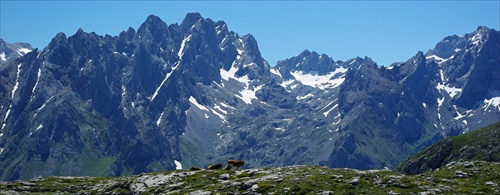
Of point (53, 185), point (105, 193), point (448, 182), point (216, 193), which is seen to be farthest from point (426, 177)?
point (53, 185)

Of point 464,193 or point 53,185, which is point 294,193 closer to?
point 464,193

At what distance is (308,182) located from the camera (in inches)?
2404

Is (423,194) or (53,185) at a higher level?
(53,185)

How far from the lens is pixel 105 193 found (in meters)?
74.5

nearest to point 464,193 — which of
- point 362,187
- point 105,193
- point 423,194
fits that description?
point 423,194

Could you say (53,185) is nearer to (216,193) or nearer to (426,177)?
(216,193)

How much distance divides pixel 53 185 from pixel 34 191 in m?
3.74

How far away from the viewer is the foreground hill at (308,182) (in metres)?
57.6

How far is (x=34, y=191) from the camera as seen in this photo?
81.9 m

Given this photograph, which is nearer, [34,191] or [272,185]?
[272,185]

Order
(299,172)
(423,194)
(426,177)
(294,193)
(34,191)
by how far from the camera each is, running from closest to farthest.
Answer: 1. (423,194)
2. (294,193)
3. (426,177)
4. (299,172)
5. (34,191)

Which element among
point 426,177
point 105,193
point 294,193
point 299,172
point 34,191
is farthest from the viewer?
point 34,191

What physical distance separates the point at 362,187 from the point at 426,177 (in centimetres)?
1088

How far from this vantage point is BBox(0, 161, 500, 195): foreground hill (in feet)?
189
